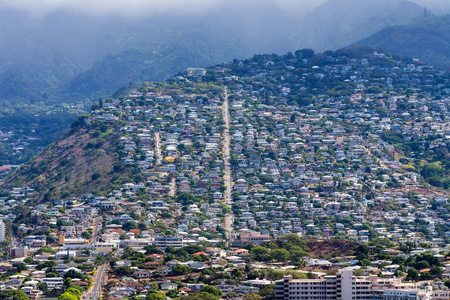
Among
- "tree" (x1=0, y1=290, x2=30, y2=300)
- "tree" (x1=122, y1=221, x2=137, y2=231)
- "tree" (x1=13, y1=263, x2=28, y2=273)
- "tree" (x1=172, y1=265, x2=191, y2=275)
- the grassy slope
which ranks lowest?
"tree" (x1=0, y1=290, x2=30, y2=300)

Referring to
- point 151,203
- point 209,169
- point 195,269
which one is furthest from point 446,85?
point 195,269

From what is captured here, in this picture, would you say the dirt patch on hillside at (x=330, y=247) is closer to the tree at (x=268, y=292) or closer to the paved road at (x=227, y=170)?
the paved road at (x=227, y=170)

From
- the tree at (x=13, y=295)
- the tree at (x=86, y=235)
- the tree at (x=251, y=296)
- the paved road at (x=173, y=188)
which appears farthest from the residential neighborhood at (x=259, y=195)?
the tree at (x=13, y=295)

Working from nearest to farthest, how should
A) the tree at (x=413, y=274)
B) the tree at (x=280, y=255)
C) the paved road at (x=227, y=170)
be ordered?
the tree at (x=413, y=274) → the tree at (x=280, y=255) → the paved road at (x=227, y=170)

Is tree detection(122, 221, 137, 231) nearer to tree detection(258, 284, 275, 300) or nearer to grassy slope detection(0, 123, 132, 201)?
grassy slope detection(0, 123, 132, 201)

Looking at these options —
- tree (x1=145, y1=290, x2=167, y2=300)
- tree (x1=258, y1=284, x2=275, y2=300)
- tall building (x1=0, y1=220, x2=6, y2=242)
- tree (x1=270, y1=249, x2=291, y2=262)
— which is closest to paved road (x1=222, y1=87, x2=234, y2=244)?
tree (x1=270, y1=249, x2=291, y2=262)

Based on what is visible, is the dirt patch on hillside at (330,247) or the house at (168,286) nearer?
Result: the house at (168,286)
